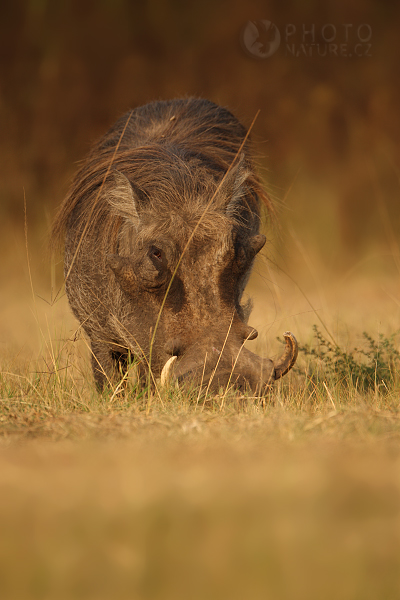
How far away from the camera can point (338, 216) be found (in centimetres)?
901

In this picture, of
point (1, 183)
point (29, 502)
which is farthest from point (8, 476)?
point (1, 183)

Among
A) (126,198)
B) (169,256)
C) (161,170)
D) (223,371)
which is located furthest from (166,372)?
(161,170)

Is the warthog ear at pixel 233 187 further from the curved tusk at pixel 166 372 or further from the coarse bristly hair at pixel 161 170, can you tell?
the curved tusk at pixel 166 372

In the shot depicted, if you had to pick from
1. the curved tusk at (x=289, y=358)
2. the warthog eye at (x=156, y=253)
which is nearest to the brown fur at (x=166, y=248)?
the warthog eye at (x=156, y=253)

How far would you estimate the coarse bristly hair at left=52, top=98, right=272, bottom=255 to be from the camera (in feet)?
10.8

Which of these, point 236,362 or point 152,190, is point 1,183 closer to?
point 152,190

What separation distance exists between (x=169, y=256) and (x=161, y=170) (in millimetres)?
600

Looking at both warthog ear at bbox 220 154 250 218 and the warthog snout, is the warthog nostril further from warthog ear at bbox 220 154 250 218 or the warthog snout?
warthog ear at bbox 220 154 250 218

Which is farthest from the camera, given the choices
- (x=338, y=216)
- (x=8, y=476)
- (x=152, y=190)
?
(x=338, y=216)

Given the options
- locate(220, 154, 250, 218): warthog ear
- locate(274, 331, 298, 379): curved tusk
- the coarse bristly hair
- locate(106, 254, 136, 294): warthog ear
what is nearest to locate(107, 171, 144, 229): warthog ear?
the coarse bristly hair

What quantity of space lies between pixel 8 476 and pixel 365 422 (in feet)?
3.50

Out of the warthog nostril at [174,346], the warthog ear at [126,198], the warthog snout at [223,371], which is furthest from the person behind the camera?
the warthog ear at [126,198]

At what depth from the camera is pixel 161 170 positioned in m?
3.48

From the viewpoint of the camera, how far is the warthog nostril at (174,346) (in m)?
2.90
